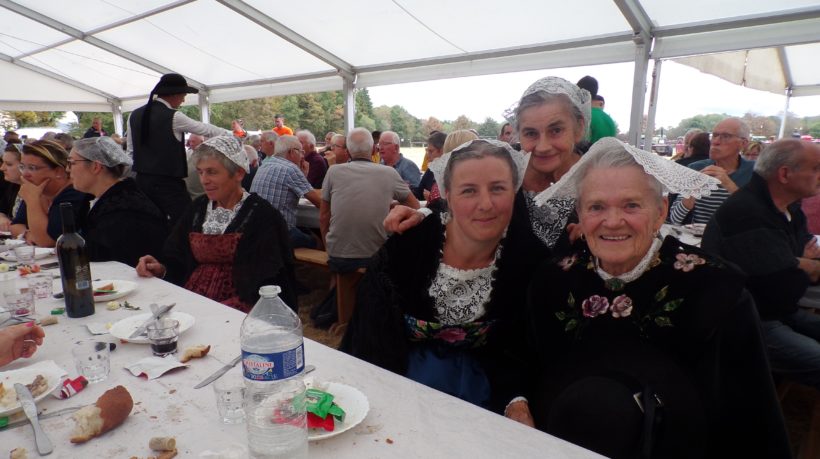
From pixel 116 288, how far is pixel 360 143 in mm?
2837

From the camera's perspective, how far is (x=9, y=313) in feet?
6.60

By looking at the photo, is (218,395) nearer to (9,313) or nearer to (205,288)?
(9,313)

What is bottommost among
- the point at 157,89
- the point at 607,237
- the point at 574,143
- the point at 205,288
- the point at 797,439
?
the point at 797,439

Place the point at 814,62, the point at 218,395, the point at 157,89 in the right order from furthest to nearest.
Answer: the point at 814,62 → the point at 157,89 → the point at 218,395

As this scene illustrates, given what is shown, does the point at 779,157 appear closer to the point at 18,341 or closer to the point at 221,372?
the point at 221,372

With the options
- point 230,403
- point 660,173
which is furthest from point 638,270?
point 230,403

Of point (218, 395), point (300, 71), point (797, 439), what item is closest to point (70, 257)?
point (218, 395)

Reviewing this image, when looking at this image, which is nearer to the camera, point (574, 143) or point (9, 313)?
point (9, 313)

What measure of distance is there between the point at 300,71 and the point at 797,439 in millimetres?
9480

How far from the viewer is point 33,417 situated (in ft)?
3.97

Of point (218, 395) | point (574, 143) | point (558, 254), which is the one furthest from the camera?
point (574, 143)

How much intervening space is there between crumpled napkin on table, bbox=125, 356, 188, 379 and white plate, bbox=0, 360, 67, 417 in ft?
0.64

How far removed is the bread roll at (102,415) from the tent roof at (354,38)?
595 cm

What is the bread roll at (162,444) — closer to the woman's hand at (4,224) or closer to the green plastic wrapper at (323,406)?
the green plastic wrapper at (323,406)
